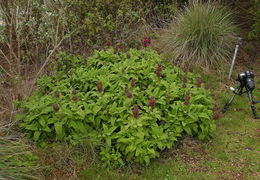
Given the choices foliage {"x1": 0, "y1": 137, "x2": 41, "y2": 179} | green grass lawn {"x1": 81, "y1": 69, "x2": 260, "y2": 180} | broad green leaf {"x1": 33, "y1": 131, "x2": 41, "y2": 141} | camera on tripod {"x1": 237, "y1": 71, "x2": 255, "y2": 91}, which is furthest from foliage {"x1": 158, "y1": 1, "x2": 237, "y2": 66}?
foliage {"x1": 0, "y1": 137, "x2": 41, "y2": 179}

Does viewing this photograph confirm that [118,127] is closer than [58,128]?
No

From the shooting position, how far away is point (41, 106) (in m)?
3.12

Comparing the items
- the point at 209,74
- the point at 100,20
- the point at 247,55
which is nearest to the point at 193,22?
the point at 209,74

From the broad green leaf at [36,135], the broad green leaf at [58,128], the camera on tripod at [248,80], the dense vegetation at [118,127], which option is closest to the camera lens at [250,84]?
the camera on tripod at [248,80]

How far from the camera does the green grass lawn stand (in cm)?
299

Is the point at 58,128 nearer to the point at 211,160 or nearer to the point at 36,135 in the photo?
the point at 36,135

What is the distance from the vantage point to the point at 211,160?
3248mm

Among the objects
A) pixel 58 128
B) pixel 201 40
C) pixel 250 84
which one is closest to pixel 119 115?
pixel 58 128

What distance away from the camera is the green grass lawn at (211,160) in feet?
9.82

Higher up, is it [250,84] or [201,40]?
[201,40]

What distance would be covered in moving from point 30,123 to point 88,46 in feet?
10.8

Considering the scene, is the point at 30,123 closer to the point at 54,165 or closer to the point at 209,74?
the point at 54,165

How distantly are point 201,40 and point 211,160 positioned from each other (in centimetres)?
312

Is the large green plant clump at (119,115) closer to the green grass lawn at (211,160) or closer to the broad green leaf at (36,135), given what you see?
the broad green leaf at (36,135)
